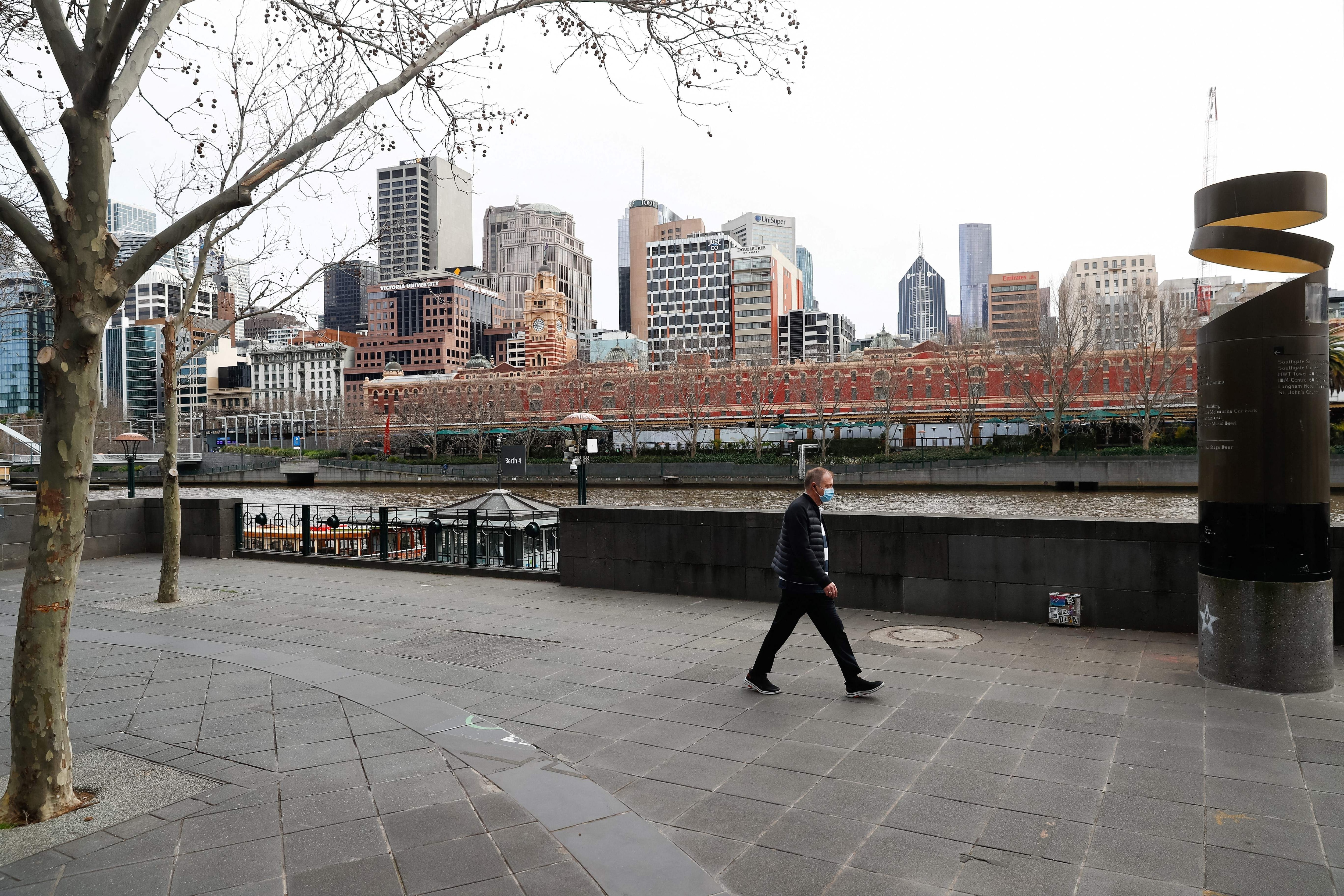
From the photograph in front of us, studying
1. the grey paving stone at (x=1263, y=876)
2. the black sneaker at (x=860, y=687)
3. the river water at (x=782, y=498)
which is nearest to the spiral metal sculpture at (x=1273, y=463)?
the black sneaker at (x=860, y=687)

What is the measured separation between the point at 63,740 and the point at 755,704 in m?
4.23

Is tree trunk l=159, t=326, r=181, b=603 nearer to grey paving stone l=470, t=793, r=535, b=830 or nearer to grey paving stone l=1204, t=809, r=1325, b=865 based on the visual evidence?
grey paving stone l=470, t=793, r=535, b=830

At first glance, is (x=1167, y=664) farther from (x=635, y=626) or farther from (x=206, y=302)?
(x=206, y=302)

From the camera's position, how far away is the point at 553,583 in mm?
12148

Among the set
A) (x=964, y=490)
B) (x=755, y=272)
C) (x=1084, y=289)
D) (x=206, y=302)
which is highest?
(x=755, y=272)

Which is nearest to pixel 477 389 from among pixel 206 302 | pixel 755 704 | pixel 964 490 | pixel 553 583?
pixel 964 490

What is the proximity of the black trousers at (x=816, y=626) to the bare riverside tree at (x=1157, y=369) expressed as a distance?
5269cm

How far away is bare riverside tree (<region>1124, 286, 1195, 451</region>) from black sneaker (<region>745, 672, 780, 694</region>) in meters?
52.8

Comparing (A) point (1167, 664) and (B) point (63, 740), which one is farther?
(A) point (1167, 664)

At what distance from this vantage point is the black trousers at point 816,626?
618cm

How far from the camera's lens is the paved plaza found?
3703 mm

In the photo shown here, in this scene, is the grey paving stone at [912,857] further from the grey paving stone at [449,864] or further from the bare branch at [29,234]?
the bare branch at [29,234]

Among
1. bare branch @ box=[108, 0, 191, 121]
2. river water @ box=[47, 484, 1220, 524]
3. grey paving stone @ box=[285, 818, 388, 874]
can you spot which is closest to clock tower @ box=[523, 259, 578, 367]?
river water @ box=[47, 484, 1220, 524]

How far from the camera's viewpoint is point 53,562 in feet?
14.0
